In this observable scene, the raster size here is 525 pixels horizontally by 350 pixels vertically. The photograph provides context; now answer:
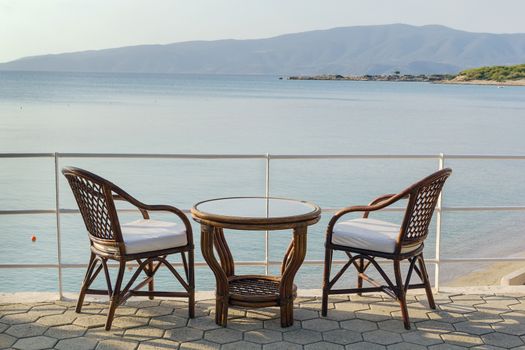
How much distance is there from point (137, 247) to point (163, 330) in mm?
531

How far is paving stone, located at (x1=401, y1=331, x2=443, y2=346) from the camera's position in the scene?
3.56 m

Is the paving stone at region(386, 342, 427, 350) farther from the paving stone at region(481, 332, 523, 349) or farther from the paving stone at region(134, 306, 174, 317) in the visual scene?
the paving stone at region(134, 306, 174, 317)

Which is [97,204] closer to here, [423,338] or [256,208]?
[256,208]

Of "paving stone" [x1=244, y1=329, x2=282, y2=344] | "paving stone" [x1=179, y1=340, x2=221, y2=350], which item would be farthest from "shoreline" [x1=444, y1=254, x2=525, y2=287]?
"paving stone" [x1=179, y1=340, x2=221, y2=350]

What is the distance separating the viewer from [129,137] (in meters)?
28.1

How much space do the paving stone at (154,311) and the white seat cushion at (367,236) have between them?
3.93 feet

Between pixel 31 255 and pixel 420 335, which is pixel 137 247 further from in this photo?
pixel 31 255

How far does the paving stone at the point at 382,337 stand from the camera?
357cm

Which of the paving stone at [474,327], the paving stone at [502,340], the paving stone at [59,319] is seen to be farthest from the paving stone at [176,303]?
the paving stone at [502,340]

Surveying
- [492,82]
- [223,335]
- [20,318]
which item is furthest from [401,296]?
[492,82]

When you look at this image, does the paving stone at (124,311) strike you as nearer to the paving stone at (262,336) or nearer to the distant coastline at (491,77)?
the paving stone at (262,336)

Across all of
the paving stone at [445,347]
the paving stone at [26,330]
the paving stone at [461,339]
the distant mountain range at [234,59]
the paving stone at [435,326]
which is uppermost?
the distant mountain range at [234,59]

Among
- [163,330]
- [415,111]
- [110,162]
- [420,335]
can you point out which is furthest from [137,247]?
[415,111]

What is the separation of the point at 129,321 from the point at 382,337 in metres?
1.58
